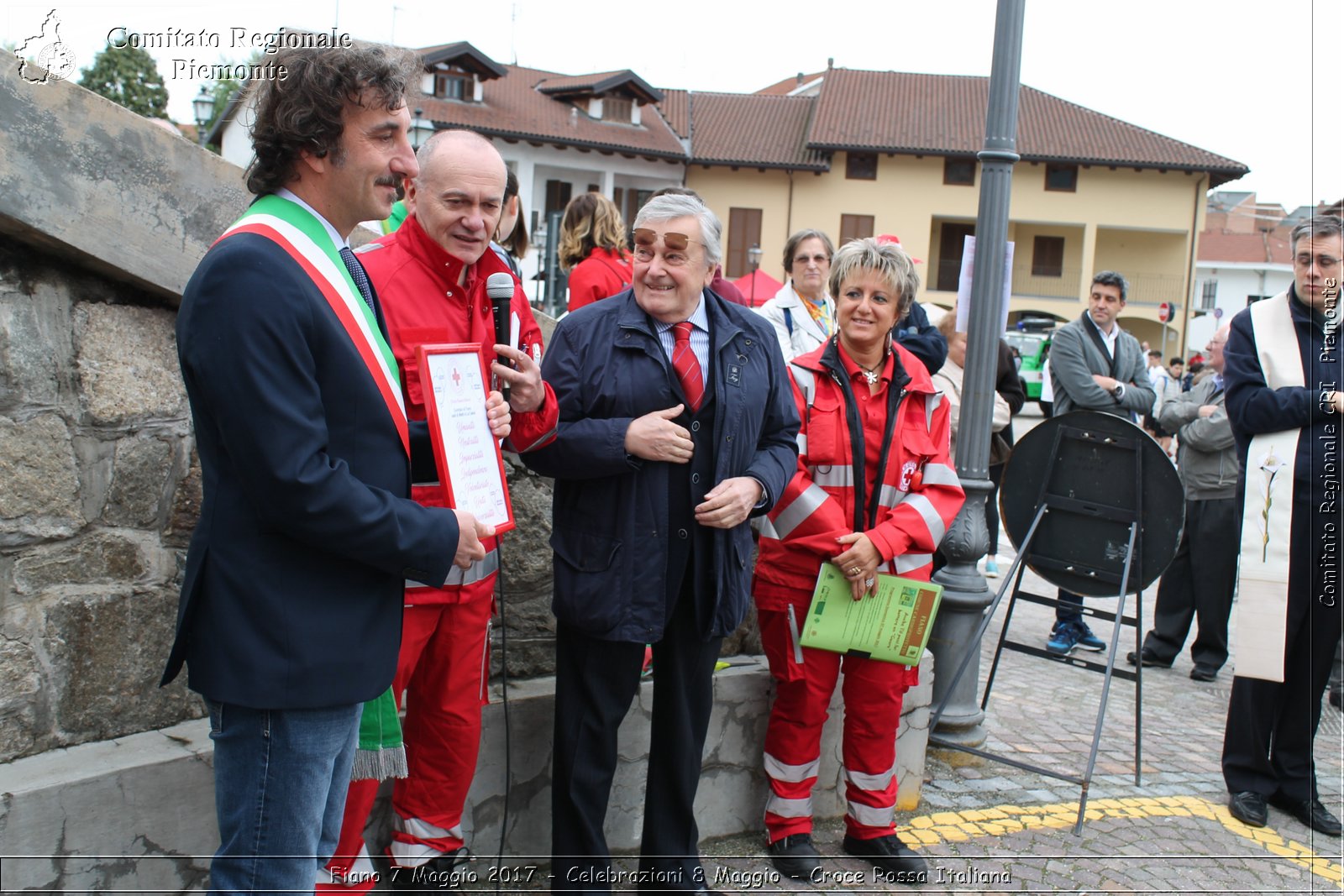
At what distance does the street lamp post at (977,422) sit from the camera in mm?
4723

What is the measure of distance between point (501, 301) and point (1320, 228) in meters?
3.54

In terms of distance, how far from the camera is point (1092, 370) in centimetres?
721

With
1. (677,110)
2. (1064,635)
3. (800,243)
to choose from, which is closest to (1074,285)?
(677,110)

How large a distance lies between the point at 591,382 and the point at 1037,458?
2.53 meters

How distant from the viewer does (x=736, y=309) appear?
3.53m

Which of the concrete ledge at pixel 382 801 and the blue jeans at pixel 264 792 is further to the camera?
the concrete ledge at pixel 382 801

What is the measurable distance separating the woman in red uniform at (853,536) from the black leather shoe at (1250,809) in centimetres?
162

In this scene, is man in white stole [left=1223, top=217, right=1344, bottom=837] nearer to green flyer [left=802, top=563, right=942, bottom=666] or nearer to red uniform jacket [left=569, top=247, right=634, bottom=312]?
green flyer [left=802, top=563, right=942, bottom=666]

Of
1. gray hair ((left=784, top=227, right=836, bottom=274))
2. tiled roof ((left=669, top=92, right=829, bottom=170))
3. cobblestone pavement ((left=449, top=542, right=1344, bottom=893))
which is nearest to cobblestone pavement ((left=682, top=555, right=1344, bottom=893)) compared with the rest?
cobblestone pavement ((left=449, top=542, right=1344, bottom=893))

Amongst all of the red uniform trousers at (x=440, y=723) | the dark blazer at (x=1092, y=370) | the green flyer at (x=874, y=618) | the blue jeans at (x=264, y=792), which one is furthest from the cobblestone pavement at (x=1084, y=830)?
the dark blazer at (x=1092, y=370)

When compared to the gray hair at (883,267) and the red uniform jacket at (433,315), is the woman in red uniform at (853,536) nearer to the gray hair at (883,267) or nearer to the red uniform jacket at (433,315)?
the gray hair at (883,267)

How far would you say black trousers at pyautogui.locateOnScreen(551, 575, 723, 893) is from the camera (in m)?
3.29

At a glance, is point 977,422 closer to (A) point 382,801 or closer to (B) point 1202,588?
(B) point 1202,588

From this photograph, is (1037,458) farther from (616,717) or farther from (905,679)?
(616,717)
